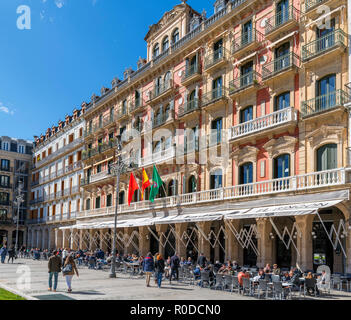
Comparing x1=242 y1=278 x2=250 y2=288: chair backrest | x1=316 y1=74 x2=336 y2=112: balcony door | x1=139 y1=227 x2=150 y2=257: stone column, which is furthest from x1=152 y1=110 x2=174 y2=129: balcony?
x1=242 y1=278 x2=250 y2=288: chair backrest

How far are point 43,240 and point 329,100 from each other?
44.6 metres

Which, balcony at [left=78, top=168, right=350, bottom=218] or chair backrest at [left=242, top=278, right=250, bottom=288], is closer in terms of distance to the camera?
chair backrest at [left=242, top=278, right=250, bottom=288]

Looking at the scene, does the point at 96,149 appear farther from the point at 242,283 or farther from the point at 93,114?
→ the point at 242,283

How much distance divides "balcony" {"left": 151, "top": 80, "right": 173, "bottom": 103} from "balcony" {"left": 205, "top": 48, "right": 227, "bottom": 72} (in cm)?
417

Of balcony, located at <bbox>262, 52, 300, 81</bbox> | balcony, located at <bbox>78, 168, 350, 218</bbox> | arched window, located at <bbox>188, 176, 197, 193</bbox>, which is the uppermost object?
balcony, located at <bbox>262, 52, 300, 81</bbox>

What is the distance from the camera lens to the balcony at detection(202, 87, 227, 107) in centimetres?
2520

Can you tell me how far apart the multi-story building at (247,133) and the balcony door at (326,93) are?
56 millimetres

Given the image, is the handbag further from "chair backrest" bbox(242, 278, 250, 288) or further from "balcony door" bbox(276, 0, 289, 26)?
"balcony door" bbox(276, 0, 289, 26)

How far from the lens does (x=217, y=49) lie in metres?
26.7

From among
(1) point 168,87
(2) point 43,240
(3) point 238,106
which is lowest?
(2) point 43,240

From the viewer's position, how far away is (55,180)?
52.7 m

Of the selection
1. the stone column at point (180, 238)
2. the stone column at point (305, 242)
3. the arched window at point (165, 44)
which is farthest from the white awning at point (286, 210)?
the arched window at point (165, 44)

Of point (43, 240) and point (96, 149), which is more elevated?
point (96, 149)

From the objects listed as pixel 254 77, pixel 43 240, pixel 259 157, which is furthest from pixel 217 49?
pixel 43 240
